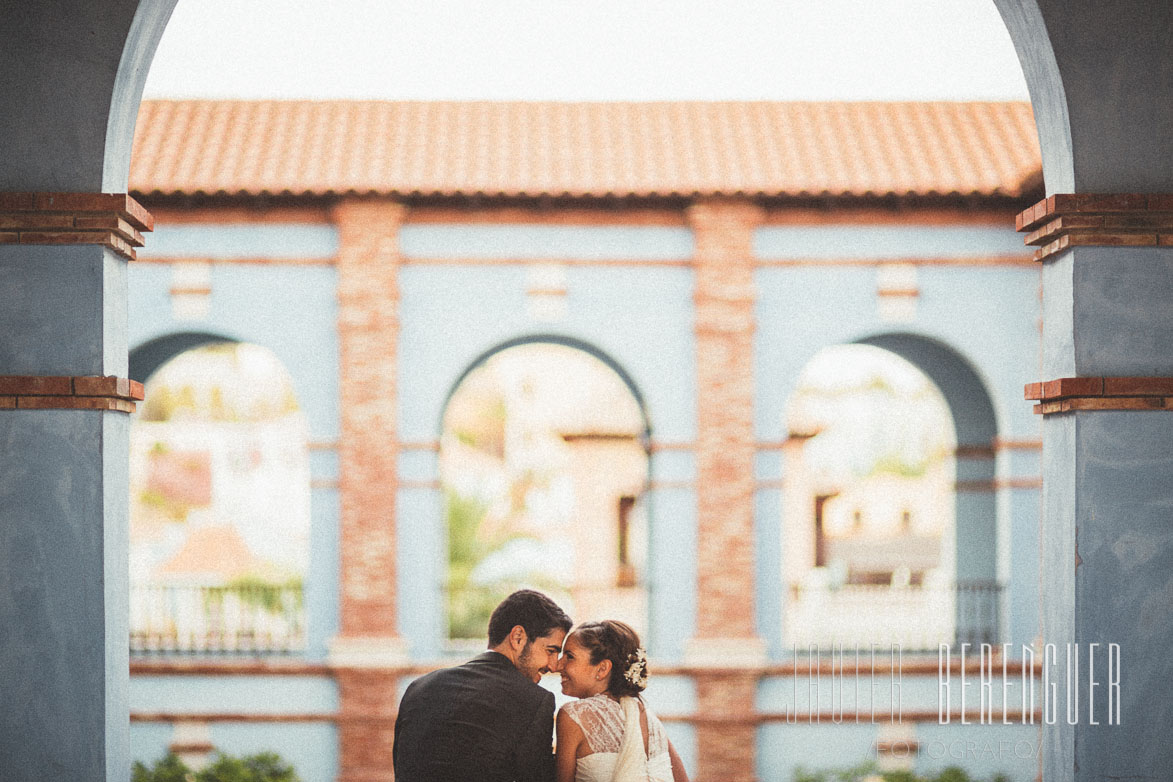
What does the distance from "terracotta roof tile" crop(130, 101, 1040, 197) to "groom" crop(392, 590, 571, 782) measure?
8.70m

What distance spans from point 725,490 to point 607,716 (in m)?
8.32

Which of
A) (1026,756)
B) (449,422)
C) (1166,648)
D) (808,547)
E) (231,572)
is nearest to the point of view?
(1166,648)

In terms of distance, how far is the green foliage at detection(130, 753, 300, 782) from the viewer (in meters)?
11.8

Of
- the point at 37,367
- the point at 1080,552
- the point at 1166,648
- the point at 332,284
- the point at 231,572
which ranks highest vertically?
the point at 332,284

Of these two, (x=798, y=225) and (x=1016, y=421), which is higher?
(x=798, y=225)

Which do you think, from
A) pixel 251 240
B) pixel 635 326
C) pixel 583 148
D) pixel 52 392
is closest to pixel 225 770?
pixel 251 240

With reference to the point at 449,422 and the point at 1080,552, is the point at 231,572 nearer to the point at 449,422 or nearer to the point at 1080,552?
the point at 449,422

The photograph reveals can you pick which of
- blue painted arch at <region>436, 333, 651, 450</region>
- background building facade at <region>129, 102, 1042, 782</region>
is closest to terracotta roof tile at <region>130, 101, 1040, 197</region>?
background building facade at <region>129, 102, 1042, 782</region>

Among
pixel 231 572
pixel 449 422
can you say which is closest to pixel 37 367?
pixel 231 572

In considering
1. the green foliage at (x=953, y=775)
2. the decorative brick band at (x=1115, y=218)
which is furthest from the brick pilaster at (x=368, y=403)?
the decorative brick band at (x=1115, y=218)

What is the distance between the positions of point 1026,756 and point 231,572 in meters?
21.7

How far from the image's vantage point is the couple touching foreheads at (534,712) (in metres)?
3.96

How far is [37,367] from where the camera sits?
4.12 meters

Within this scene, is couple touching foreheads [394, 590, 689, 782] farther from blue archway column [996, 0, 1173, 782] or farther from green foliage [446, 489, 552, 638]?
green foliage [446, 489, 552, 638]
